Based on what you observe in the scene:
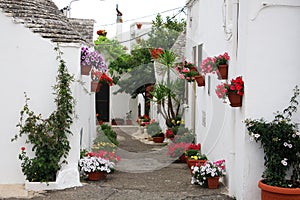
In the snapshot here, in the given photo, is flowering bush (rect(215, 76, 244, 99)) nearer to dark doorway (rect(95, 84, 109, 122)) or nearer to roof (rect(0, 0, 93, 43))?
roof (rect(0, 0, 93, 43))

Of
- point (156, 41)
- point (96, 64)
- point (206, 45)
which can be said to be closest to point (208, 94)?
point (206, 45)

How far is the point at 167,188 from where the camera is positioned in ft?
30.6

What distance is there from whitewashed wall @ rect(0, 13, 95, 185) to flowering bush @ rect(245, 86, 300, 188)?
3.84 meters

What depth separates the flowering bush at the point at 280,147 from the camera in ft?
23.3

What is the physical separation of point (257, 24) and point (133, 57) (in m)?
14.3

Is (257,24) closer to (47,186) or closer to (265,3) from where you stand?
(265,3)

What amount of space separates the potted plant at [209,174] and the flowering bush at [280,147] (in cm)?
164

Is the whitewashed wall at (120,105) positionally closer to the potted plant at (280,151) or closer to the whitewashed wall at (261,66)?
the whitewashed wall at (261,66)

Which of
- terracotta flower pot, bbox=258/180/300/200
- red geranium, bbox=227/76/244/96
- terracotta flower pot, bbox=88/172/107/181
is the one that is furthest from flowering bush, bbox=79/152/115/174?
terracotta flower pot, bbox=258/180/300/200

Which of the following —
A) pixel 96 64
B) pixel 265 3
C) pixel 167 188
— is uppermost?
pixel 265 3

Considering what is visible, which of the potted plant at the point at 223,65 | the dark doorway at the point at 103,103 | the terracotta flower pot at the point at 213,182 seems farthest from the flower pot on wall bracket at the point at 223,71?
the dark doorway at the point at 103,103

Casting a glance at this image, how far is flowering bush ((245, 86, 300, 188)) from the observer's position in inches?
279

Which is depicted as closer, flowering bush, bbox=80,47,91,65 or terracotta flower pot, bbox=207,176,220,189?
terracotta flower pot, bbox=207,176,220,189

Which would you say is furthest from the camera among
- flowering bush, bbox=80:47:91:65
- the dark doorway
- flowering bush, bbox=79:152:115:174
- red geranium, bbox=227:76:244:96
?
the dark doorway
